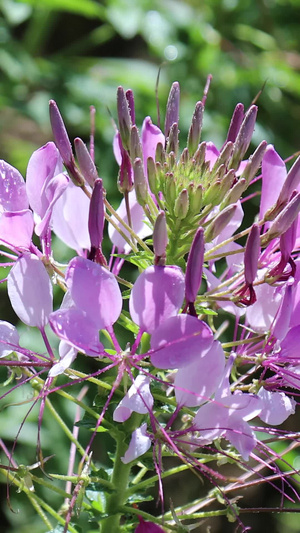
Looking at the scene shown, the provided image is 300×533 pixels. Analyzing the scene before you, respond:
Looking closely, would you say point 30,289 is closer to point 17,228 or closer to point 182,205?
point 17,228

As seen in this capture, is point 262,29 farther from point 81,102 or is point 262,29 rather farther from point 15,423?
point 15,423

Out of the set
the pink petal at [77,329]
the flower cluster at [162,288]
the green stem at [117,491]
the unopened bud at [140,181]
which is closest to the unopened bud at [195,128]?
the flower cluster at [162,288]

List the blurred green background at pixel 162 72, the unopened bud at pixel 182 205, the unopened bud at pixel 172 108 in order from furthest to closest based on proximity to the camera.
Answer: the blurred green background at pixel 162 72 < the unopened bud at pixel 172 108 < the unopened bud at pixel 182 205

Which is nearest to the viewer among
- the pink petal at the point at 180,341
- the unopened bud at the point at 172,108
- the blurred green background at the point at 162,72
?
the pink petal at the point at 180,341

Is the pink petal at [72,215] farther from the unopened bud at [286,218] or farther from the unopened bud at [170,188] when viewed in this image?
the unopened bud at [286,218]

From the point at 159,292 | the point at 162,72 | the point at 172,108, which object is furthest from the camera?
the point at 162,72

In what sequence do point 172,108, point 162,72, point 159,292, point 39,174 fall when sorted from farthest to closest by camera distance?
point 162,72, point 172,108, point 39,174, point 159,292

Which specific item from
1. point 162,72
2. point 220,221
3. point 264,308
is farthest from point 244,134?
point 162,72
